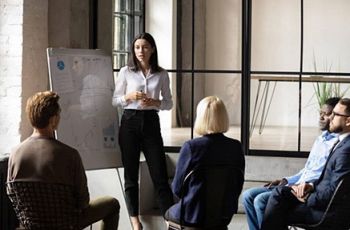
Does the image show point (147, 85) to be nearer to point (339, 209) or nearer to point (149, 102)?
point (149, 102)

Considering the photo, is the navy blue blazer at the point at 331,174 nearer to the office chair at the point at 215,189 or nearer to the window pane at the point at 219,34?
the office chair at the point at 215,189

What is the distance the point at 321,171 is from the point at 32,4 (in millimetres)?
2625

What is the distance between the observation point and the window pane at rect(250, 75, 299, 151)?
6402mm

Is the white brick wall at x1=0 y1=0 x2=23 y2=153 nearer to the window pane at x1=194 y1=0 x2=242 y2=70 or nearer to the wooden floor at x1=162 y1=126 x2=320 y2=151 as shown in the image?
the wooden floor at x1=162 y1=126 x2=320 y2=151

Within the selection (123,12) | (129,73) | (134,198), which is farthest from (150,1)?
(134,198)

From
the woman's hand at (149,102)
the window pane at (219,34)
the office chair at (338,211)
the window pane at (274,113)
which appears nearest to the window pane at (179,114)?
the window pane at (219,34)

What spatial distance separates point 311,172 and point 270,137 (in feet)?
8.02

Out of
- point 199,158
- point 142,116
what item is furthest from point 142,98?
point 199,158

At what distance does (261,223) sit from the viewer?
13.8ft

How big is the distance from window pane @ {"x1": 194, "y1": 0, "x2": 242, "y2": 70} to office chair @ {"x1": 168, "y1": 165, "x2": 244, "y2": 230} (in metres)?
3.25

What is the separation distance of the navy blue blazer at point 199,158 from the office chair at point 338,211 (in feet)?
1.78

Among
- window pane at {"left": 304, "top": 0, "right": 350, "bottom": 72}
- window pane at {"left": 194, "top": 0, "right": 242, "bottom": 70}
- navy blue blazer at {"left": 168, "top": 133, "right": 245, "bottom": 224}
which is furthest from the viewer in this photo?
window pane at {"left": 304, "top": 0, "right": 350, "bottom": 72}

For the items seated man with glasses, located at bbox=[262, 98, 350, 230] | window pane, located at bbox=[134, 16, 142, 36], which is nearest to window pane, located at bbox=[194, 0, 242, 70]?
window pane, located at bbox=[134, 16, 142, 36]

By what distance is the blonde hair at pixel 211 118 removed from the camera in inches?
153
